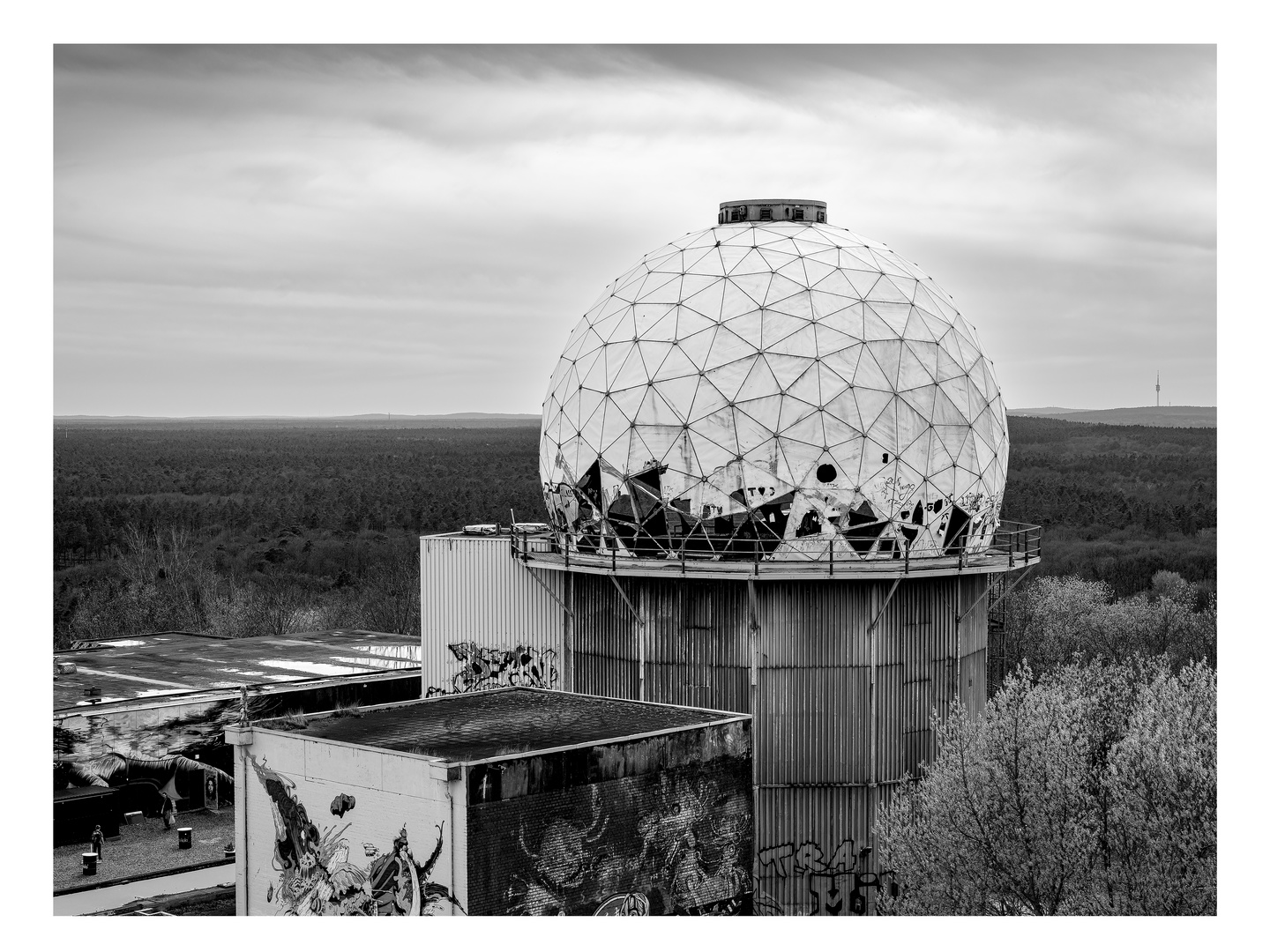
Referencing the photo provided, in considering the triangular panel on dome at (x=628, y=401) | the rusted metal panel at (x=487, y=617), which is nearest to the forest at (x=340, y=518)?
the rusted metal panel at (x=487, y=617)

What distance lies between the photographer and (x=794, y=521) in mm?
27156

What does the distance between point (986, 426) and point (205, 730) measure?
656 inches

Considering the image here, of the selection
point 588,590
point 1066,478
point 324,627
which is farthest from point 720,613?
point 1066,478

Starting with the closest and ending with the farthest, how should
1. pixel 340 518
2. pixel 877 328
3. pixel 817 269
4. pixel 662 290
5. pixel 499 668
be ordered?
1. pixel 877 328
2. pixel 817 269
3. pixel 662 290
4. pixel 499 668
5. pixel 340 518

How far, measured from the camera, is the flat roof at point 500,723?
2266 centimetres

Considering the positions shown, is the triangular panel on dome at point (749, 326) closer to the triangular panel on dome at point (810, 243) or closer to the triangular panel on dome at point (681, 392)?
the triangular panel on dome at point (681, 392)

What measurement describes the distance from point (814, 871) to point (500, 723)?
637 centimetres

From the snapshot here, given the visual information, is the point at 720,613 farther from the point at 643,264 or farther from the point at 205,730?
the point at 205,730

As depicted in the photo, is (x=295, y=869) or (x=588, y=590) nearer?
(x=295, y=869)

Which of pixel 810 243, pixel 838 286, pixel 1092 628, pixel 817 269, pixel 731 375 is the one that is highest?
pixel 810 243

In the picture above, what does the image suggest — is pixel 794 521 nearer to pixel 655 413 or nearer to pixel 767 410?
pixel 767 410

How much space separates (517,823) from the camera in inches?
821

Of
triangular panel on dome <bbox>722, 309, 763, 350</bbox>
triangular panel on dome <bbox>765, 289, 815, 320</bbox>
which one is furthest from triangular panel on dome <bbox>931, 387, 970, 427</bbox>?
triangular panel on dome <bbox>722, 309, 763, 350</bbox>

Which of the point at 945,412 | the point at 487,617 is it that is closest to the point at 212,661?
the point at 487,617
